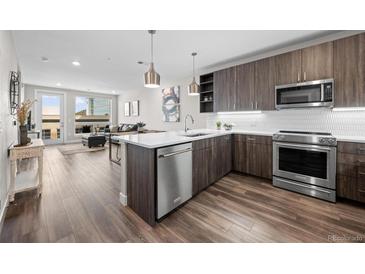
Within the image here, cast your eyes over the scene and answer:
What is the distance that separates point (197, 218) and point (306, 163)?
2.03 metres

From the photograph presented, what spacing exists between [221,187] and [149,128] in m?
5.29

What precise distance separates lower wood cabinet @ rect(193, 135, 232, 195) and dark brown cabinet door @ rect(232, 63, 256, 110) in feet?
2.64

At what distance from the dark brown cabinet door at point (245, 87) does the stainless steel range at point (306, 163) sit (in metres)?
0.96

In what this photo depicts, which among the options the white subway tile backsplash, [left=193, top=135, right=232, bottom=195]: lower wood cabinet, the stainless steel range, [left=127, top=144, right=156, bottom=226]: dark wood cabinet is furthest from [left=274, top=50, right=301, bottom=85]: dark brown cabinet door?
[left=127, top=144, right=156, bottom=226]: dark wood cabinet

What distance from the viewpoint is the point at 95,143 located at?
6801 mm

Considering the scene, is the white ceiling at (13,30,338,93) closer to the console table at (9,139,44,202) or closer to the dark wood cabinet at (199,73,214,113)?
the dark wood cabinet at (199,73,214,113)

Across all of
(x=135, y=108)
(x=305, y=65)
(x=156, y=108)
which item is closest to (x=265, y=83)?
(x=305, y=65)

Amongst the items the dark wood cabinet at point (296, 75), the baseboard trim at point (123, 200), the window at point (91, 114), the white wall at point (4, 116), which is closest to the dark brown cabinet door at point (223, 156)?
the dark wood cabinet at point (296, 75)

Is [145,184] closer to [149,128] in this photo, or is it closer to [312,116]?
[312,116]

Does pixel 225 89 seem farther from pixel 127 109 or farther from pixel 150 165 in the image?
pixel 127 109

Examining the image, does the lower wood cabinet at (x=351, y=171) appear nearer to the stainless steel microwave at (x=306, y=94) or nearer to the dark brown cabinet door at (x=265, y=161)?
the stainless steel microwave at (x=306, y=94)
